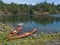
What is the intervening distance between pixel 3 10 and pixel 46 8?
37.6 m

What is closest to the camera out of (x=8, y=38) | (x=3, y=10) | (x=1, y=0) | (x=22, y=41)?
(x=8, y=38)

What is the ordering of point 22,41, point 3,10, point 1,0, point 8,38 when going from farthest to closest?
point 1,0 < point 3,10 < point 22,41 < point 8,38

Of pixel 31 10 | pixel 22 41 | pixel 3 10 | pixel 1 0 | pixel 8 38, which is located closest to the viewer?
pixel 8 38

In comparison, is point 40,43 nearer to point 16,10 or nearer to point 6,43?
point 6,43

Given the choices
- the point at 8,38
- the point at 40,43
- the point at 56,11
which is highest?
the point at 8,38

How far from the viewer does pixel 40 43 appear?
72.3 ft

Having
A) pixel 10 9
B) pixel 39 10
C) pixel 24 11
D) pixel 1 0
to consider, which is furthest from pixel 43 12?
pixel 1 0

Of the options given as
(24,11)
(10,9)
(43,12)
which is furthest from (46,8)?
(10,9)

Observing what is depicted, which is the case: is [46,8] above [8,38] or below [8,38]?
below

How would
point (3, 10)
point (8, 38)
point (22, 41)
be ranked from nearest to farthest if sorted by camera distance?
1. point (8, 38)
2. point (22, 41)
3. point (3, 10)

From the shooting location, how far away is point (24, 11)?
175500mm

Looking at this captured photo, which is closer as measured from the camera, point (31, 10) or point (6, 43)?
point (6, 43)

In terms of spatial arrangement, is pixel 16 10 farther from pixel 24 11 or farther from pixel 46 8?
pixel 46 8

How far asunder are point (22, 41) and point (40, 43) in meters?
1.85
